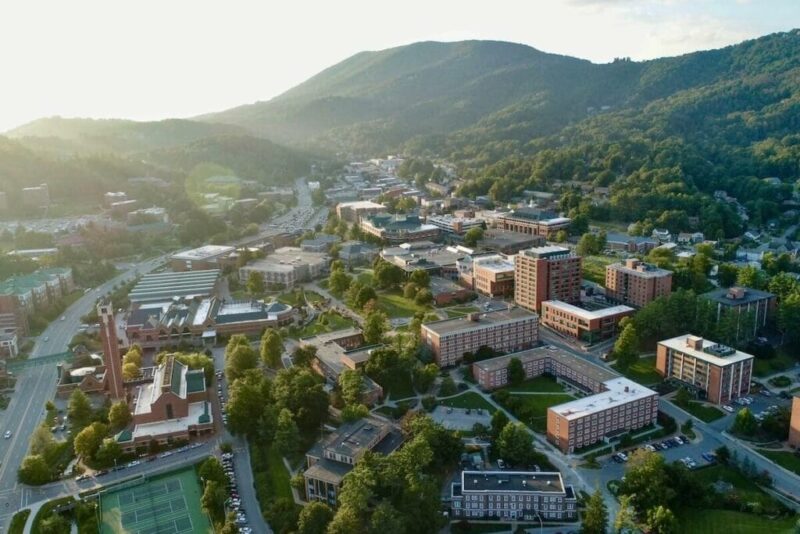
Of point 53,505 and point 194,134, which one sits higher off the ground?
point 194,134

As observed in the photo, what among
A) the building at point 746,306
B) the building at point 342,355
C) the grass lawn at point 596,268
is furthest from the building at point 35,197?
the building at point 746,306

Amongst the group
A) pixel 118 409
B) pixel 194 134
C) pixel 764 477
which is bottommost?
pixel 764 477

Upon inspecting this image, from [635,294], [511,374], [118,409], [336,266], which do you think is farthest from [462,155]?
[118,409]

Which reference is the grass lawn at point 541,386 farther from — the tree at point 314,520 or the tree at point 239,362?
the tree at point 314,520

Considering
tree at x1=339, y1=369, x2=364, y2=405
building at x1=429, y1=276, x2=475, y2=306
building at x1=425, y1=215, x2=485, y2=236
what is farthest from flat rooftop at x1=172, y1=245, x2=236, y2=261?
tree at x1=339, y1=369, x2=364, y2=405

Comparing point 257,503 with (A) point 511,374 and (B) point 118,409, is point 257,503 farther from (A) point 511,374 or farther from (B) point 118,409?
(A) point 511,374

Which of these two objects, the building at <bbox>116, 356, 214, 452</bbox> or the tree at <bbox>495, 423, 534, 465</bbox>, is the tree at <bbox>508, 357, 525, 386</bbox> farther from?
the building at <bbox>116, 356, 214, 452</bbox>

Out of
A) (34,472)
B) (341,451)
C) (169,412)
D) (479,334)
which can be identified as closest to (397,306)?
(479,334)
